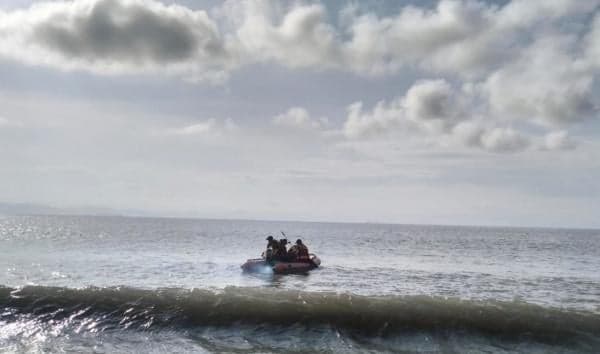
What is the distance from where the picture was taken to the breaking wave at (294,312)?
1308 centimetres

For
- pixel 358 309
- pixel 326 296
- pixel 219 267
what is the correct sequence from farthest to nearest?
pixel 219 267
pixel 326 296
pixel 358 309

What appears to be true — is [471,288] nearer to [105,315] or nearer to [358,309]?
[358,309]

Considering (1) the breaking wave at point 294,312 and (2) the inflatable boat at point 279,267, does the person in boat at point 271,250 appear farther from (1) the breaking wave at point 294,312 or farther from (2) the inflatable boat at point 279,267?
(1) the breaking wave at point 294,312

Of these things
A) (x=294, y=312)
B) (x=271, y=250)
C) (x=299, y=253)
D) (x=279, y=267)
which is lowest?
(x=279, y=267)

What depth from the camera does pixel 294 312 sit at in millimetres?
14078

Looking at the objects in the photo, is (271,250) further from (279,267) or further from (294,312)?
(294,312)

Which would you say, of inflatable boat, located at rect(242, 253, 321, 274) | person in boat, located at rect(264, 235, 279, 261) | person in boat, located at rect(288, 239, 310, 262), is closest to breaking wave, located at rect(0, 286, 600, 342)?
inflatable boat, located at rect(242, 253, 321, 274)

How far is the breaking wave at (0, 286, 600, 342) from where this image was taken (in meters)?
13.1

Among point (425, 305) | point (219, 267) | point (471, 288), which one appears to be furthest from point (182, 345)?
point (219, 267)

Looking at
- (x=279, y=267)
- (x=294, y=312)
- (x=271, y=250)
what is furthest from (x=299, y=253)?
(x=294, y=312)

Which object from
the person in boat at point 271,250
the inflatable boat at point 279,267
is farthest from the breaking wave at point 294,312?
the person in boat at point 271,250

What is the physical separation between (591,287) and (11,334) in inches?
1095

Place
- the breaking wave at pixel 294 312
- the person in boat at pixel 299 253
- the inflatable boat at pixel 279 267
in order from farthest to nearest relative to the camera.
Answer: the person in boat at pixel 299 253 < the inflatable boat at pixel 279 267 < the breaking wave at pixel 294 312

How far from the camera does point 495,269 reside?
1385 inches
